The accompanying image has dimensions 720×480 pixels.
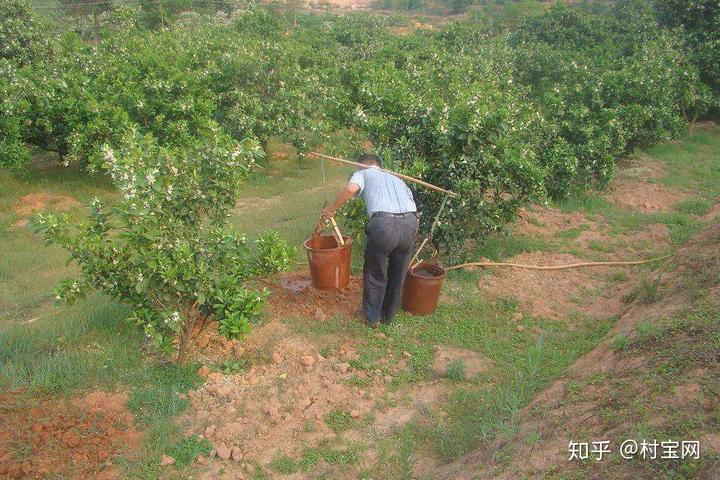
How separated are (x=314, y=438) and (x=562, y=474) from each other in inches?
70.8

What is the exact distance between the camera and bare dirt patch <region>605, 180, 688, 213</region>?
9.90 metres

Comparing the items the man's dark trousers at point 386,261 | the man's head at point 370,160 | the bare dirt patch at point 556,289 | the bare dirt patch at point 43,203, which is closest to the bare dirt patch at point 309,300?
the man's dark trousers at point 386,261

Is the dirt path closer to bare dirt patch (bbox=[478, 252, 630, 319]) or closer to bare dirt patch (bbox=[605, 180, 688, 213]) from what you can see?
bare dirt patch (bbox=[478, 252, 630, 319])

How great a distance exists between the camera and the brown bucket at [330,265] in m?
5.91

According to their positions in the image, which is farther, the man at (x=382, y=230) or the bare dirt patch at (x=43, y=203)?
the bare dirt patch at (x=43, y=203)

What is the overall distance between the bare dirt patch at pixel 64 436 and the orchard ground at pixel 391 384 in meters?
0.01

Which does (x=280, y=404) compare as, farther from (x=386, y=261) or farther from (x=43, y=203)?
(x=43, y=203)

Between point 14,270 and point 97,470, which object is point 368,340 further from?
point 14,270

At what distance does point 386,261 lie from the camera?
5.47 m

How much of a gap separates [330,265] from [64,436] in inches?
113

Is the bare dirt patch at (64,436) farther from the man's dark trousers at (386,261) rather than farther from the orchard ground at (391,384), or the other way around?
the man's dark trousers at (386,261)

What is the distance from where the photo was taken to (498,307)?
249 inches

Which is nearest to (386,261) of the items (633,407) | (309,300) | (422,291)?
(422,291)

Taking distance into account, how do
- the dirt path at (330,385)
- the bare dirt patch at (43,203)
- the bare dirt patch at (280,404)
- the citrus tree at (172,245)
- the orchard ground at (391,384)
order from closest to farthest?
the orchard ground at (391,384) < the dirt path at (330,385) < the bare dirt patch at (280,404) < the citrus tree at (172,245) < the bare dirt patch at (43,203)
